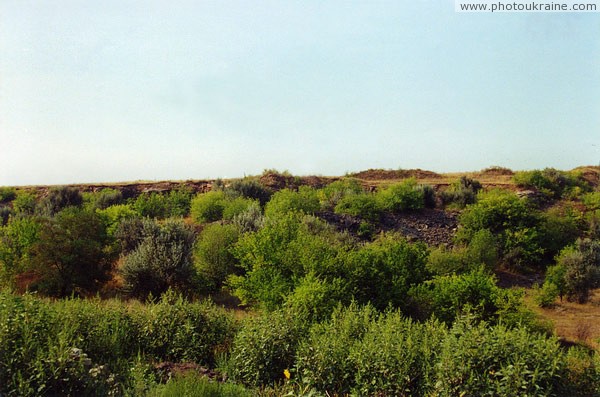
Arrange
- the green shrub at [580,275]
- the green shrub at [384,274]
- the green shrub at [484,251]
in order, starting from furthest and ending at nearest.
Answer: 1. the green shrub at [484,251]
2. the green shrub at [580,275]
3. the green shrub at [384,274]

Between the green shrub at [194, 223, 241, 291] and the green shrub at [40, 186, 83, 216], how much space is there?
49.0ft

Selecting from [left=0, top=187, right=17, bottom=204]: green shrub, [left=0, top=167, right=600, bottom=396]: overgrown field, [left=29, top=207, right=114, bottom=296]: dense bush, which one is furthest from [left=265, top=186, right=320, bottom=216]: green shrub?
[left=0, top=187, right=17, bottom=204]: green shrub

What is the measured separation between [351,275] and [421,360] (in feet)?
13.1

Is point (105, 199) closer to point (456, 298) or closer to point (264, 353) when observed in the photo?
point (456, 298)

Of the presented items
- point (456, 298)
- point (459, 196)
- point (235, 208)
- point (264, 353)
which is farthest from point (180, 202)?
point (264, 353)

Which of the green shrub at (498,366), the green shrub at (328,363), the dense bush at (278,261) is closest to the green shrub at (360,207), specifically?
the dense bush at (278,261)

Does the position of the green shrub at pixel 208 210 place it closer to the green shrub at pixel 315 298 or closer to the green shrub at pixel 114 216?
the green shrub at pixel 114 216

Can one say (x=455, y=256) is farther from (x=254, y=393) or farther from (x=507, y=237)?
(x=254, y=393)

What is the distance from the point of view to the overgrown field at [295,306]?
612 centimetres

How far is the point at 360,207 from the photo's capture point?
2141 centimetres

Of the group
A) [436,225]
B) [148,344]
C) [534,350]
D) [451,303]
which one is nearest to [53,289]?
[148,344]

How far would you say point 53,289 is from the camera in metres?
12.4

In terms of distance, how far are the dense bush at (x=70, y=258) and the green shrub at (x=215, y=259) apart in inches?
99.4

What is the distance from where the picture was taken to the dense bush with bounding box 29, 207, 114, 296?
12336 mm
